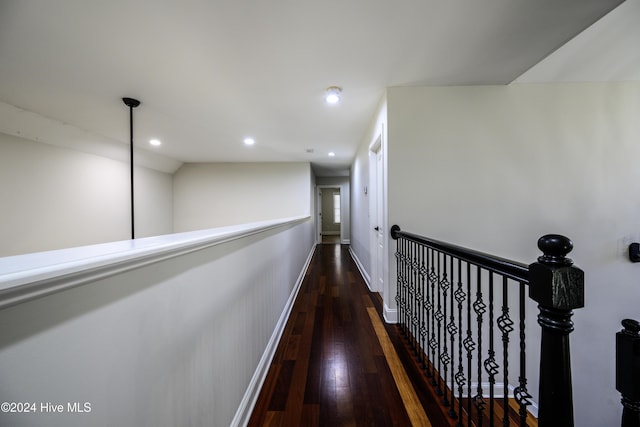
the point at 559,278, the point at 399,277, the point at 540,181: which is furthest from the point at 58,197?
the point at 540,181

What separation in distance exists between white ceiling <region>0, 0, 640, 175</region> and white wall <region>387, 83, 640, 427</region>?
223 mm

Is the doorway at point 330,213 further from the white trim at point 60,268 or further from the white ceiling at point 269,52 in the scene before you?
the white trim at point 60,268

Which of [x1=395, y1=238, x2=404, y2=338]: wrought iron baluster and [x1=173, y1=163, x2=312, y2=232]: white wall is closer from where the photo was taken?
[x1=395, y1=238, x2=404, y2=338]: wrought iron baluster

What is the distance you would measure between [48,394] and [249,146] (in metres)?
4.53

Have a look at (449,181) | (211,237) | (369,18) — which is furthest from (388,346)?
(369,18)

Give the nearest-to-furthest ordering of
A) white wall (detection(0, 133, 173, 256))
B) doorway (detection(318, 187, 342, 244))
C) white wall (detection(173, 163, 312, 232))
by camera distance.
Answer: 1. white wall (detection(0, 133, 173, 256))
2. white wall (detection(173, 163, 312, 232))
3. doorway (detection(318, 187, 342, 244))

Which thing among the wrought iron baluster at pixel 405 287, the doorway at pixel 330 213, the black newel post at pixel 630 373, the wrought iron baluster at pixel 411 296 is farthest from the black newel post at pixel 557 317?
the doorway at pixel 330 213

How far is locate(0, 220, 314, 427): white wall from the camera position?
0.40 meters

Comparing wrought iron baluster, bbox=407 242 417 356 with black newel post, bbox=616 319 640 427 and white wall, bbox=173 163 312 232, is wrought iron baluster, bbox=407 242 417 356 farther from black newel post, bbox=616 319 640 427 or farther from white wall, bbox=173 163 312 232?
white wall, bbox=173 163 312 232

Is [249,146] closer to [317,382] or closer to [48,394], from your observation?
[317,382]

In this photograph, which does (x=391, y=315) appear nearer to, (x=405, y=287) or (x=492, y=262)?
(x=405, y=287)

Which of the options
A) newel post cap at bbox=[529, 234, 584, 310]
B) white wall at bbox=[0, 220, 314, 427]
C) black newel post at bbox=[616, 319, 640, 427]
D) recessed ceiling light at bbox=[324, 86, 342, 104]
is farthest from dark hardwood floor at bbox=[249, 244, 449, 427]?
recessed ceiling light at bbox=[324, 86, 342, 104]

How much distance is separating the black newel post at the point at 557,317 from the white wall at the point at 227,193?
5.46 metres

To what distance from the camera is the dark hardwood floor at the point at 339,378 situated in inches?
53.0
